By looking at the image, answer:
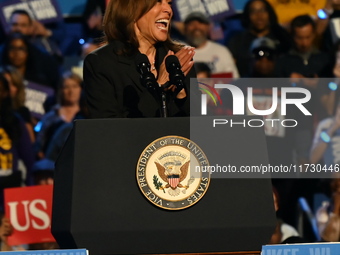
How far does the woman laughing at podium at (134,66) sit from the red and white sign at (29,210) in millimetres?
2631

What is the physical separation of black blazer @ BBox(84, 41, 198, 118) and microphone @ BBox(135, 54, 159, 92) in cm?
13

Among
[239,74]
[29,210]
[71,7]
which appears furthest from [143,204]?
[71,7]

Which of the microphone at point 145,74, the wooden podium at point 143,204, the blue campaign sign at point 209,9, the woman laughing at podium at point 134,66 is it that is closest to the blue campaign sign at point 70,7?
the blue campaign sign at point 209,9

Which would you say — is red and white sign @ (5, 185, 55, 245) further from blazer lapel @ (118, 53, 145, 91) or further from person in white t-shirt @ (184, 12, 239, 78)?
blazer lapel @ (118, 53, 145, 91)

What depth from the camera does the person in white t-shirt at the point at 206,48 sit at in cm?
610

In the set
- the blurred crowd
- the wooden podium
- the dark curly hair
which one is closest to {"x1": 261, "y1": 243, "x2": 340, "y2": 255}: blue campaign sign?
the wooden podium

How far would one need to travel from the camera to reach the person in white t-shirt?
6.10 meters

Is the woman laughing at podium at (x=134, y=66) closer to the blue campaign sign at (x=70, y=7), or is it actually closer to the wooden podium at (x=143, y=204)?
the wooden podium at (x=143, y=204)

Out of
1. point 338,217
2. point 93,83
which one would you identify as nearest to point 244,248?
point 93,83

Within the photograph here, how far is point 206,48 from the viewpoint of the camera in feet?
20.2

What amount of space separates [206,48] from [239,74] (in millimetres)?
328

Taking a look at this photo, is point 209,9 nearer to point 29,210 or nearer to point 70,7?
point 70,7

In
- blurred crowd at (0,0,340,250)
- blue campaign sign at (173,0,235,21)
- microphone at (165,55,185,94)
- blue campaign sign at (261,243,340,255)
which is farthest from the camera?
blue campaign sign at (173,0,235,21)

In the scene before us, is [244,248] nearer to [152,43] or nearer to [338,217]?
[152,43]
